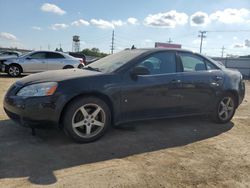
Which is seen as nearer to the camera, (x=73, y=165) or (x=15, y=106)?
(x=73, y=165)

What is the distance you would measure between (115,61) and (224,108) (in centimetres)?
258

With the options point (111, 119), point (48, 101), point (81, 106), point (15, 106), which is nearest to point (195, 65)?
point (111, 119)

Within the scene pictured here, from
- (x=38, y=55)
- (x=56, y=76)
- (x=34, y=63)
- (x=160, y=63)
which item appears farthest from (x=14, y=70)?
(x=160, y=63)

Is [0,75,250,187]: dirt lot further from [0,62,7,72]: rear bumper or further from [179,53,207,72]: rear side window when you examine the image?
[0,62,7,72]: rear bumper

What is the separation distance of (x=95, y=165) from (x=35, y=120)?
3.89 feet

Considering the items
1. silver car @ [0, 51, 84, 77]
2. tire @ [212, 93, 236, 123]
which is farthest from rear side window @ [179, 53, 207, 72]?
silver car @ [0, 51, 84, 77]

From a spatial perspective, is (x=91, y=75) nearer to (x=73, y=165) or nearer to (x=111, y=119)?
(x=111, y=119)

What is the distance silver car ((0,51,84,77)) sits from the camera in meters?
14.8

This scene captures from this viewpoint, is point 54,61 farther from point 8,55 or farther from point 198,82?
point 198,82

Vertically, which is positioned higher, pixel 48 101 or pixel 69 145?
pixel 48 101

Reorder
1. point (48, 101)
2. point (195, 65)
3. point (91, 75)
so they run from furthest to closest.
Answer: point (195, 65), point (91, 75), point (48, 101)

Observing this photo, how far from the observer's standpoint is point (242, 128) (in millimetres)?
6242

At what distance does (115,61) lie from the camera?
5477 mm

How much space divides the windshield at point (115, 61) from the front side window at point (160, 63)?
225mm
